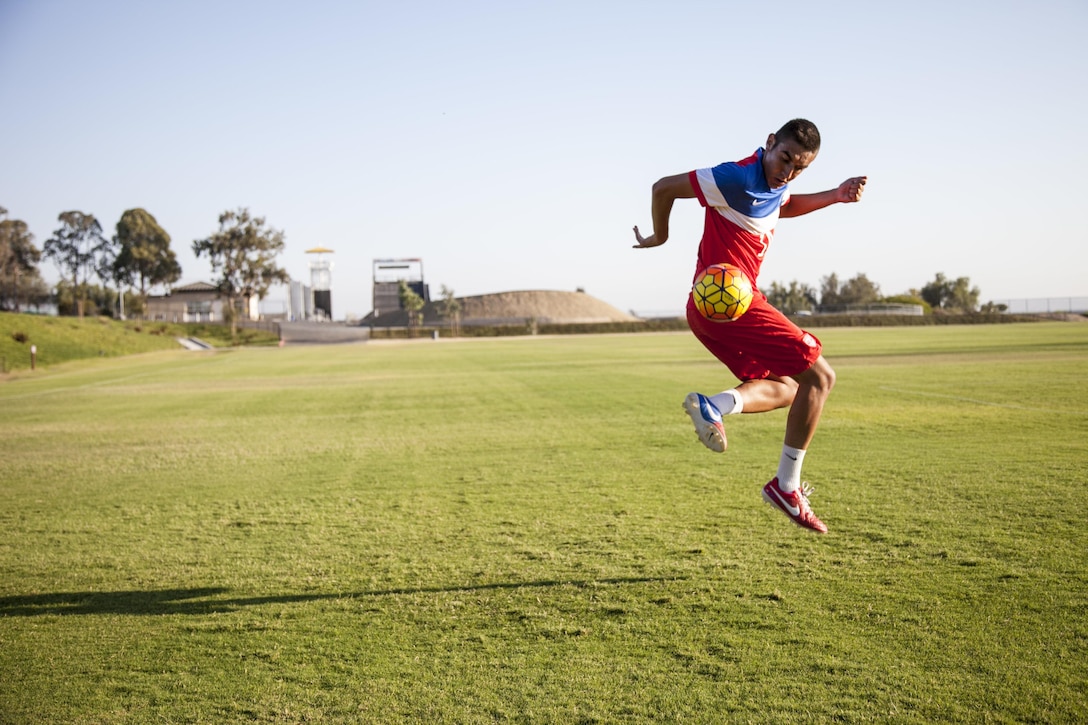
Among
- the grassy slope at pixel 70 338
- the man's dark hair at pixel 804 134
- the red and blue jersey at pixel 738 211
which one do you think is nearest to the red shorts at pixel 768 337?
the red and blue jersey at pixel 738 211

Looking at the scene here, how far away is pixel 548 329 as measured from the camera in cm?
10625

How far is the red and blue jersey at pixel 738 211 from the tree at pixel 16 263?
4493 inches

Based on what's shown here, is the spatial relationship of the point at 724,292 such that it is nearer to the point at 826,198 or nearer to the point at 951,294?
the point at 826,198

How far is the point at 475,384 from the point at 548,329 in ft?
267

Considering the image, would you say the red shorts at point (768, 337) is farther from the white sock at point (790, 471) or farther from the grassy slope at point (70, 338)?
the grassy slope at point (70, 338)

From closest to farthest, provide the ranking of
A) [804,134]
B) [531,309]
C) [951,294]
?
[804,134] → [951,294] → [531,309]

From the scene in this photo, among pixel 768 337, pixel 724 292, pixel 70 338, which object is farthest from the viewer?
pixel 70 338

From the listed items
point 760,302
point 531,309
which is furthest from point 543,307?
point 760,302

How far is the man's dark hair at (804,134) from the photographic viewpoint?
4.91m

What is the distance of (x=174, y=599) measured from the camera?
5570 millimetres

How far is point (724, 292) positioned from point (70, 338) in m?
57.3

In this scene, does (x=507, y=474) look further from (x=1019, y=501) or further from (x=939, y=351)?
(x=939, y=351)

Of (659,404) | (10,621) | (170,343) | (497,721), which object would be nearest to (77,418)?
(659,404)

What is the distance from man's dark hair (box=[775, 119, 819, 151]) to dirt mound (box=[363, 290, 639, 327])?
459ft
